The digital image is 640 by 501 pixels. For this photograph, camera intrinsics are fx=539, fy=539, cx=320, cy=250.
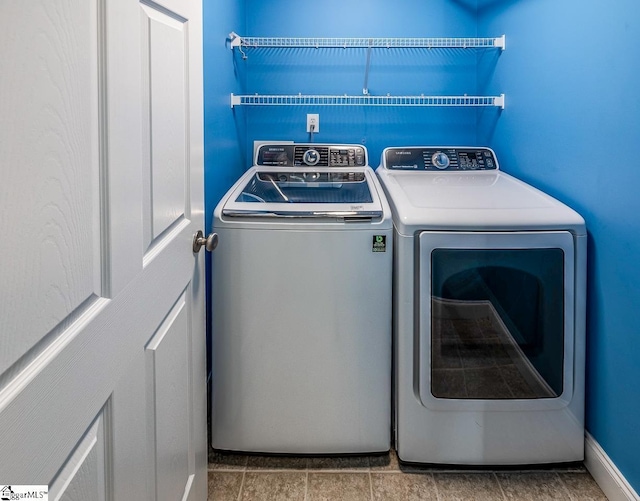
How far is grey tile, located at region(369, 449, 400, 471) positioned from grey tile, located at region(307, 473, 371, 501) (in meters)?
0.06

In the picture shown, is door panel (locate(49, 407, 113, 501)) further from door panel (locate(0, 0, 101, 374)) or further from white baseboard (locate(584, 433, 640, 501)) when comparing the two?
white baseboard (locate(584, 433, 640, 501))

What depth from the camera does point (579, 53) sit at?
1.89 metres

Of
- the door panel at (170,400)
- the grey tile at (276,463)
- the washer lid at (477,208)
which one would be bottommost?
the grey tile at (276,463)

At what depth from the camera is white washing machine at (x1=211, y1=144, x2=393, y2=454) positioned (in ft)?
6.05

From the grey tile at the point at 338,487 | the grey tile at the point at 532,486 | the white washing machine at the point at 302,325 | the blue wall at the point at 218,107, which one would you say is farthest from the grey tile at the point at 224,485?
the grey tile at the point at 532,486

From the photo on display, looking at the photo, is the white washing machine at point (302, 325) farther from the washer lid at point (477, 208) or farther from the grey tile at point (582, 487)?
the grey tile at point (582, 487)

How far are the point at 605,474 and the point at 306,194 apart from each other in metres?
1.41

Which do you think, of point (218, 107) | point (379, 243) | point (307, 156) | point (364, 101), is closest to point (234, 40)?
point (218, 107)

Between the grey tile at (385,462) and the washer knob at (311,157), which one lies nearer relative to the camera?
the grey tile at (385,462)

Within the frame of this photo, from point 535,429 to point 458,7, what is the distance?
2115 millimetres

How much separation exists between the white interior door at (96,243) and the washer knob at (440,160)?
148cm

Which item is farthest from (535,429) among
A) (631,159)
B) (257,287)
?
(257,287)

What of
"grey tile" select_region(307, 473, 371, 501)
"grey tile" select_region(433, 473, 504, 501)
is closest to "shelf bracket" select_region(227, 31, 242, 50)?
"grey tile" select_region(307, 473, 371, 501)

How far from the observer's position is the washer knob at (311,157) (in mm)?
2623
